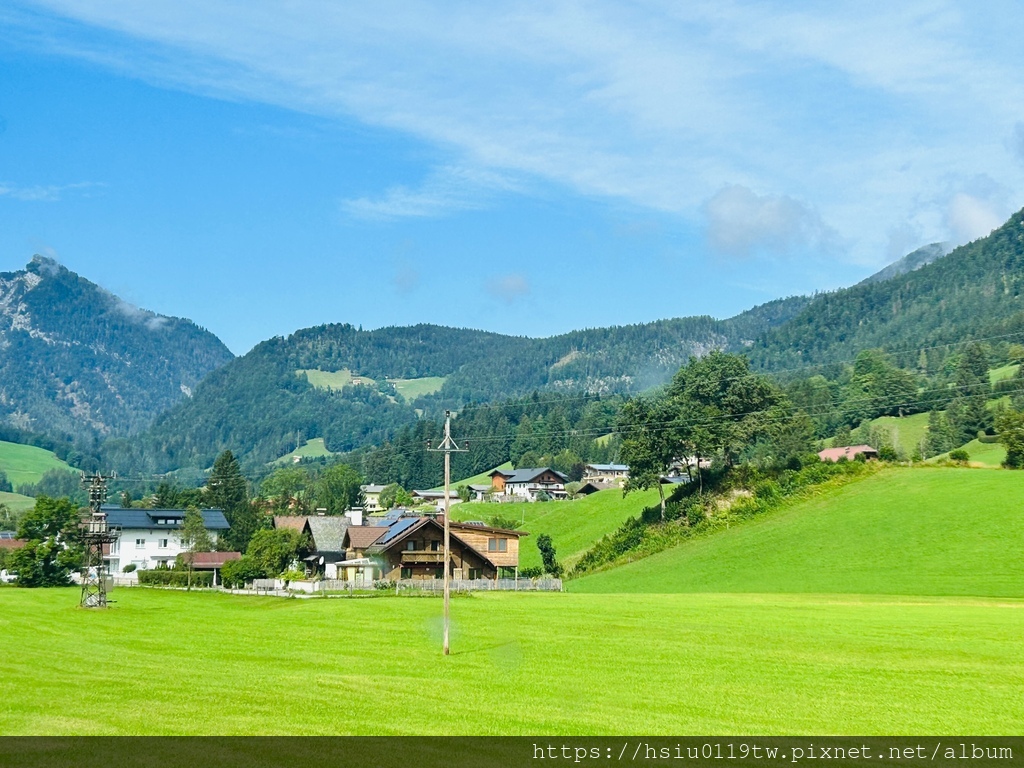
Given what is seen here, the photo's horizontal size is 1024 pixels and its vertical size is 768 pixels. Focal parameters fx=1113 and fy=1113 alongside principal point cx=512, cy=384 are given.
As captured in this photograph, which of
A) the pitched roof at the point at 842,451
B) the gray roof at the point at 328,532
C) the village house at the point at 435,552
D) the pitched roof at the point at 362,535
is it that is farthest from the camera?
the pitched roof at the point at 842,451

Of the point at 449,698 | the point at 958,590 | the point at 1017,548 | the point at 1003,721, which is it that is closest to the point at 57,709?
the point at 449,698

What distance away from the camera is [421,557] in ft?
356

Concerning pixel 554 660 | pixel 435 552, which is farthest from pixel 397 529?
pixel 554 660

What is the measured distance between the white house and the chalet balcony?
199 ft

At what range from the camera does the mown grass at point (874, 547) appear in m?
86.2

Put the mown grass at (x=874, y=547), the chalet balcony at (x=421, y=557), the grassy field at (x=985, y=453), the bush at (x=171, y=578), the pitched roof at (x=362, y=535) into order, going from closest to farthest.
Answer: the mown grass at (x=874, y=547)
the chalet balcony at (x=421, y=557)
the bush at (x=171, y=578)
the pitched roof at (x=362, y=535)
the grassy field at (x=985, y=453)

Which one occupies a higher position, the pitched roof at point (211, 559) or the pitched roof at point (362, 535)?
the pitched roof at point (362, 535)

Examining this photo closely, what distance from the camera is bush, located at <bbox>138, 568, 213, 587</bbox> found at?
119000mm

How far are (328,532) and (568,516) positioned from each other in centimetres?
3798

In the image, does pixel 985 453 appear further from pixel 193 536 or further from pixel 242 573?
pixel 193 536

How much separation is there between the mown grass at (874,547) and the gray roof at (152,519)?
74.4 m

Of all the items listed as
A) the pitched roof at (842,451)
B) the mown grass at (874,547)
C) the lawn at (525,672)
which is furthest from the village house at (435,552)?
the pitched roof at (842,451)

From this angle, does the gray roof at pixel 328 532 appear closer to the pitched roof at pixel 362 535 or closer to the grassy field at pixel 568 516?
the pitched roof at pixel 362 535
